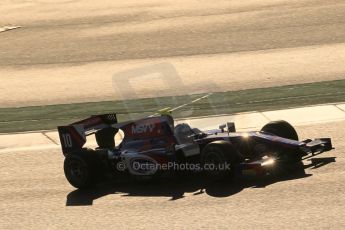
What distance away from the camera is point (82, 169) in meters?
15.1

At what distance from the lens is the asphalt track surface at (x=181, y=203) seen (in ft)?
41.3

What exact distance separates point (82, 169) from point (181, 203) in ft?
6.97

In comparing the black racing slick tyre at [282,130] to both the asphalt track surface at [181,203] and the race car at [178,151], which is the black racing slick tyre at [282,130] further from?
the asphalt track surface at [181,203]

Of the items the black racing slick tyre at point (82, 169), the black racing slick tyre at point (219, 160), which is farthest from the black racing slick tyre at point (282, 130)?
the black racing slick tyre at point (82, 169)

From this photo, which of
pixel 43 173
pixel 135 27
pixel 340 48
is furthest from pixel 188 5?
pixel 43 173

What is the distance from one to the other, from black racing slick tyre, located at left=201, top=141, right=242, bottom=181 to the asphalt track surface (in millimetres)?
270

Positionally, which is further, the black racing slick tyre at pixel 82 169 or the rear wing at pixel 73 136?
the rear wing at pixel 73 136

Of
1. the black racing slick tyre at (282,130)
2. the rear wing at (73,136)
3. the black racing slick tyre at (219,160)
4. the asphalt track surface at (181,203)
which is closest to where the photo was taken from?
the asphalt track surface at (181,203)

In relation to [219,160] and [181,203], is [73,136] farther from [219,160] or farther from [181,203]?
[219,160]

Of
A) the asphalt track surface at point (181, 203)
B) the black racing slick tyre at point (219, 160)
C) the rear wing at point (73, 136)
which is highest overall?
the rear wing at point (73, 136)

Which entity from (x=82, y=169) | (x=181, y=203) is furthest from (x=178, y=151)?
(x=82, y=169)

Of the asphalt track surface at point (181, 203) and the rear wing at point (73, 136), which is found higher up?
the rear wing at point (73, 136)

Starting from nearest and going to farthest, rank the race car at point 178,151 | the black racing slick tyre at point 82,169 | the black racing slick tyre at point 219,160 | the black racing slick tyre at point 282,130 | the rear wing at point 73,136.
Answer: the black racing slick tyre at point 219,160
the race car at point 178,151
the black racing slick tyre at point 82,169
the black racing slick tyre at point 282,130
the rear wing at point 73,136

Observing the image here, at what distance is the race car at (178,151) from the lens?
14.1 meters
